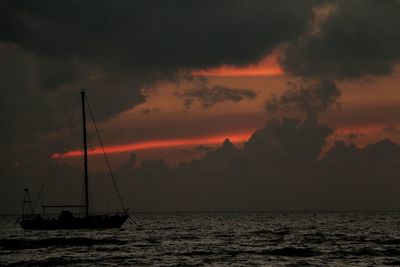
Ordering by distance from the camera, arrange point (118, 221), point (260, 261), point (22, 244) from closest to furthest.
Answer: point (260, 261) → point (22, 244) → point (118, 221)

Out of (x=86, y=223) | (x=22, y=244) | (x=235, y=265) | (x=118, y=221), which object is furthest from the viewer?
(x=118, y=221)

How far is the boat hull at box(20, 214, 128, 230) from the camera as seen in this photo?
101 m

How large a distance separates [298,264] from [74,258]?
76.3 feet

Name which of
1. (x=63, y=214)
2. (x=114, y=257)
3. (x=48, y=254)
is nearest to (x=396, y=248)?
(x=114, y=257)

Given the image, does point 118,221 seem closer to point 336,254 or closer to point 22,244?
point 22,244

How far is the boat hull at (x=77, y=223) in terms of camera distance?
10131 cm

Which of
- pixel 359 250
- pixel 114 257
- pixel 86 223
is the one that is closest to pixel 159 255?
pixel 114 257

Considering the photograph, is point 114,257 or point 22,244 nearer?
point 114,257

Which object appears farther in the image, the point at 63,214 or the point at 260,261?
the point at 63,214

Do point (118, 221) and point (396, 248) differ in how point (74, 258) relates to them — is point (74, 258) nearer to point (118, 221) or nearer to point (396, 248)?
point (396, 248)

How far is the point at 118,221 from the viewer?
355 feet

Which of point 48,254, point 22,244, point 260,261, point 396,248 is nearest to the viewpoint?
point 260,261

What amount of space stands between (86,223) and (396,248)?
5087 cm

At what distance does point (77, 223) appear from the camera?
3996 inches
